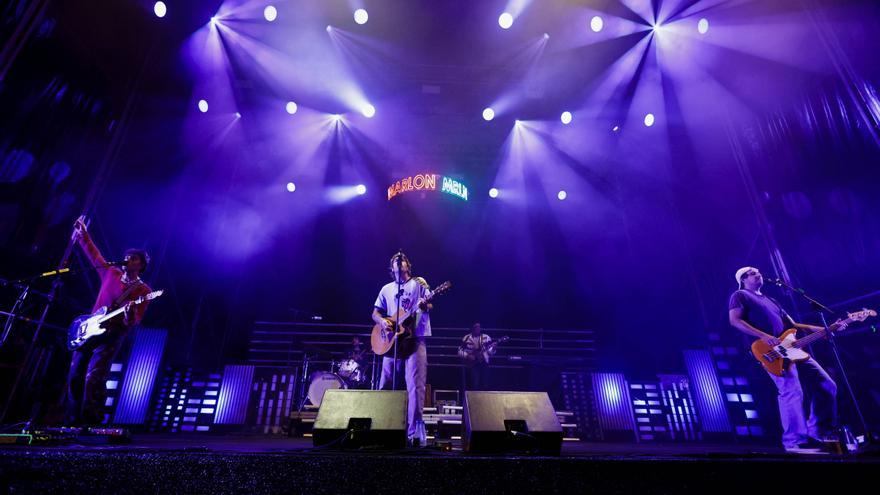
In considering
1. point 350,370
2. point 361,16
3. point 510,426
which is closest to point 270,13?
point 361,16

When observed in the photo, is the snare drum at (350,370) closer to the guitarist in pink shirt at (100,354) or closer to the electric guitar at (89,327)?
the guitarist in pink shirt at (100,354)

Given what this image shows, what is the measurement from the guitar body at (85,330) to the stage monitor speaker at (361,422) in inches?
143

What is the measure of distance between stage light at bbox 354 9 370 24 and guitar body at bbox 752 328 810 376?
8675 millimetres

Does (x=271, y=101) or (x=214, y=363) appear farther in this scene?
(x=214, y=363)

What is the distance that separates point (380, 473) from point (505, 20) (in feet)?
27.1

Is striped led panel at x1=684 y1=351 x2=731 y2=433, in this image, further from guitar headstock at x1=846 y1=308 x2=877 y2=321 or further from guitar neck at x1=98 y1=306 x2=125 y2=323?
guitar neck at x1=98 y1=306 x2=125 y2=323

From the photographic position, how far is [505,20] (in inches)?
301

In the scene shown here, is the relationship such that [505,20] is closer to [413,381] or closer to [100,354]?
[413,381]

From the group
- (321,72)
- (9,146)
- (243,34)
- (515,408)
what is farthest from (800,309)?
(9,146)

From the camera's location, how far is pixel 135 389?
803cm

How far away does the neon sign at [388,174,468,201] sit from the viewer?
448 inches

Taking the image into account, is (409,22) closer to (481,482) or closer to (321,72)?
(321,72)

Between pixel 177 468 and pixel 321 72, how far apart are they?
901cm

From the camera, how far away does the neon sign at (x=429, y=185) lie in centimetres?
1138
